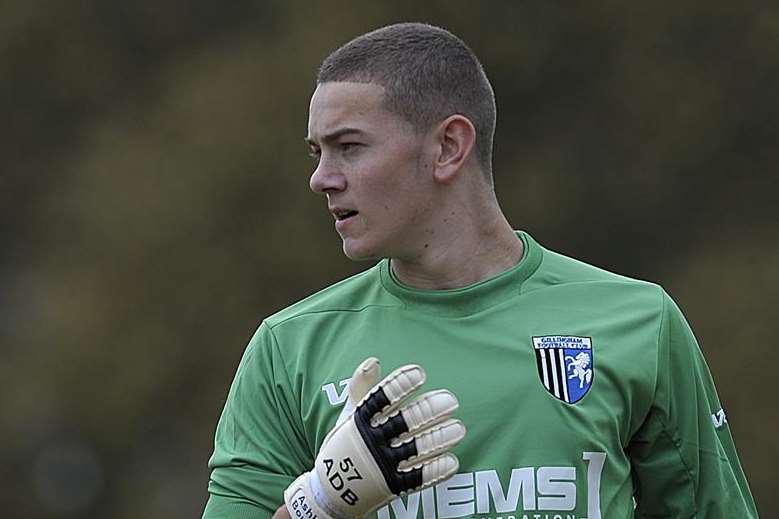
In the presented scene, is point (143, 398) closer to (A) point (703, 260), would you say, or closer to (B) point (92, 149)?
(B) point (92, 149)

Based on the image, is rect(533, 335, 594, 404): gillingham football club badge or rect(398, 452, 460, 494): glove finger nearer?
rect(398, 452, 460, 494): glove finger

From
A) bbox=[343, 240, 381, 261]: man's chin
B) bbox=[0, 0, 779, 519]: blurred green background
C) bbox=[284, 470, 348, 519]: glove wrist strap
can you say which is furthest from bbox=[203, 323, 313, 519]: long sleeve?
bbox=[0, 0, 779, 519]: blurred green background

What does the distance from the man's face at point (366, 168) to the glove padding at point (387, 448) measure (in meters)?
0.40

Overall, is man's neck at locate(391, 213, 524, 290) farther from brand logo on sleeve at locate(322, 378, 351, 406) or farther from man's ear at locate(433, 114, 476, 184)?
brand logo on sleeve at locate(322, 378, 351, 406)

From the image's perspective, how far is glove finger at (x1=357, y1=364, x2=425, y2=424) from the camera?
137 inches

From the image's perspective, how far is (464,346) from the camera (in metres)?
3.85

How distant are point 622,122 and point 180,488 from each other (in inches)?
155

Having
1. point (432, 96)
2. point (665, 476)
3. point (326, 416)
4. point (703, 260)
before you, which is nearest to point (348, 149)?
point (432, 96)

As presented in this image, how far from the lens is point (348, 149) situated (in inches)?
152

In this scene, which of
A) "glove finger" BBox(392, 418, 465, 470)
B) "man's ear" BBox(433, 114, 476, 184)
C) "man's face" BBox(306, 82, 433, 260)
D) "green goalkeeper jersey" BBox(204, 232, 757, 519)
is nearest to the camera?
"glove finger" BBox(392, 418, 465, 470)

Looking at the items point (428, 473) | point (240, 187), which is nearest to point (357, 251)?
point (428, 473)

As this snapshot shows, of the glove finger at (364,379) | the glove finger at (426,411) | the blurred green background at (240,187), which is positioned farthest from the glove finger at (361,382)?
the blurred green background at (240,187)

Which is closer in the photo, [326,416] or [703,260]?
[326,416]

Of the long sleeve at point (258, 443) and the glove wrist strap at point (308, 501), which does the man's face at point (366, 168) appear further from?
the glove wrist strap at point (308, 501)
